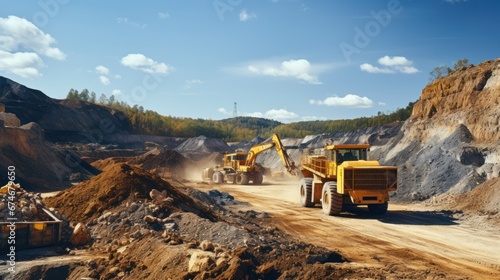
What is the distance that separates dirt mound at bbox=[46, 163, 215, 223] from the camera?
1312 cm

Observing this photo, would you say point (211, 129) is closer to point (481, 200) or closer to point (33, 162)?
point (33, 162)

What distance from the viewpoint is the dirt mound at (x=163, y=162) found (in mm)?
45250

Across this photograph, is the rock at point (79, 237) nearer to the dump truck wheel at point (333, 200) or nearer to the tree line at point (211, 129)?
the dump truck wheel at point (333, 200)

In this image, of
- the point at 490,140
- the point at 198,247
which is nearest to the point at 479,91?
the point at 490,140

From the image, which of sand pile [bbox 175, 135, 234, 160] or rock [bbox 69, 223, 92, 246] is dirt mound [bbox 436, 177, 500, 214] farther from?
sand pile [bbox 175, 135, 234, 160]

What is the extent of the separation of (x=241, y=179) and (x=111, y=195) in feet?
78.0

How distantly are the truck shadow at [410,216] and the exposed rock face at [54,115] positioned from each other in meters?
55.6

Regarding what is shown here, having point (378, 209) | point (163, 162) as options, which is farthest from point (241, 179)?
point (378, 209)

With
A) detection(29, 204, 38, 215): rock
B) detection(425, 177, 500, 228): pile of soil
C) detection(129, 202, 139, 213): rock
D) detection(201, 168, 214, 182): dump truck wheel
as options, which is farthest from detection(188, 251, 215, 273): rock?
detection(201, 168, 214, 182): dump truck wheel

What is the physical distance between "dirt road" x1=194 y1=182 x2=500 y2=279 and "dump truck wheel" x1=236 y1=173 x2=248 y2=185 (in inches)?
631

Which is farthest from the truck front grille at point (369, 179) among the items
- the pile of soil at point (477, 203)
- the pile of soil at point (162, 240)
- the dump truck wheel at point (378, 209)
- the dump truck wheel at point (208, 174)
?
the dump truck wheel at point (208, 174)

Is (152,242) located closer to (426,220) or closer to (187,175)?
(426,220)

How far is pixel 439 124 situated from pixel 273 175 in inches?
841

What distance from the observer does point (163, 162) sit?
46312 mm
